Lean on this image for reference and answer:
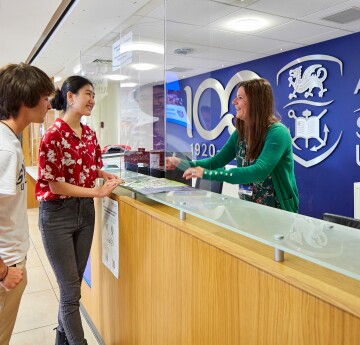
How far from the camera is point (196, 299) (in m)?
1.28

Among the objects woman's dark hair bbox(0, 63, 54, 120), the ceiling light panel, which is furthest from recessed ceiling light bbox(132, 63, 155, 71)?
the ceiling light panel

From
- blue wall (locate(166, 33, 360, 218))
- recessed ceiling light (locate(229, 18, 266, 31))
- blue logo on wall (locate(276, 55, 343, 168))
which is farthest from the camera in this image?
blue logo on wall (locate(276, 55, 343, 168))

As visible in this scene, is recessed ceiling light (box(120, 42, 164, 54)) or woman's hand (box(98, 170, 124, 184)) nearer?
woman's hand (box(98, 170, 124, 184))

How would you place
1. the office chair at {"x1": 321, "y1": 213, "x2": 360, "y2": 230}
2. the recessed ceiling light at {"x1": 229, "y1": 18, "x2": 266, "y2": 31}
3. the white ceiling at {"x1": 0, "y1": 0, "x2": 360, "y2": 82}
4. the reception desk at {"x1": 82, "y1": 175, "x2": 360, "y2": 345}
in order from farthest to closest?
1. the recessed ceiling light at {"x1": 229, "y1": 18, "x2": 266, "y2": 31}
2. the white ceiling at {"x1": 0, "y1": 0, "x2": 360, "y2": 82}
3. the office chair at {"x1": 321, "y1": 213, "x2": 360, "y2": 230}
4. the reception desk at {"x1": 82, "y1": 175, "x2": 360, "y2": 345}

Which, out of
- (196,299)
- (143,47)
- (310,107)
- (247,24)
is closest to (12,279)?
(196,299)

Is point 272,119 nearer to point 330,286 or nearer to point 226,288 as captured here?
point 226,288

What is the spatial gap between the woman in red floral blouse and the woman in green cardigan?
1.61ft

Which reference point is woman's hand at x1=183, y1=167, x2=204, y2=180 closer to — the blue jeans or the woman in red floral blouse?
the woman in red floral blouse

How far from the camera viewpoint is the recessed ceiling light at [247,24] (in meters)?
4.33

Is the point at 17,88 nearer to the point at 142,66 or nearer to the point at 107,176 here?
the point at 107,176

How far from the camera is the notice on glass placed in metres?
2.04

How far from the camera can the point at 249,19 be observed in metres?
4.29

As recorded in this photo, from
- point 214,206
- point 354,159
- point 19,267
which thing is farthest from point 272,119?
point 354,159

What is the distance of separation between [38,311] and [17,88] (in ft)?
7.40
